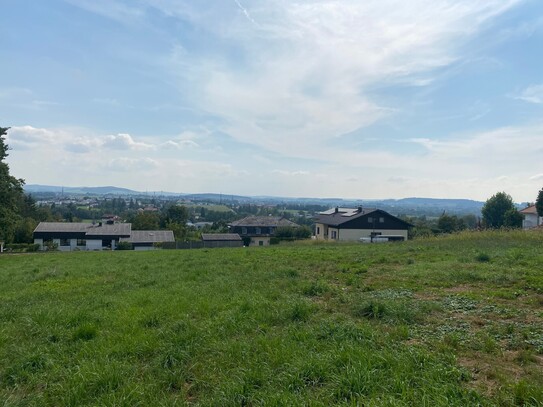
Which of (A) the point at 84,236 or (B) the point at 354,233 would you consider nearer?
(B) the point at 354,233

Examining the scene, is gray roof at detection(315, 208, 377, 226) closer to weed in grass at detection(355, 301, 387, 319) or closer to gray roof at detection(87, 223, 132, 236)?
gray roof at detection(87, 223, 132, 236)

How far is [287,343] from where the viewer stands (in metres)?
4.78

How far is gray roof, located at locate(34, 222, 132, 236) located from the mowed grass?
47214mm

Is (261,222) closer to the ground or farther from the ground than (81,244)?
farther from the ground

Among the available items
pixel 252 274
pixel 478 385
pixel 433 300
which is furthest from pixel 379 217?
pixel 478 385

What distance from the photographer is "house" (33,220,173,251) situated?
5088 centimetres

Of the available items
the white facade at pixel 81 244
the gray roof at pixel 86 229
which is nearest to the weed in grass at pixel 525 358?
the white facade at pixel 81 244

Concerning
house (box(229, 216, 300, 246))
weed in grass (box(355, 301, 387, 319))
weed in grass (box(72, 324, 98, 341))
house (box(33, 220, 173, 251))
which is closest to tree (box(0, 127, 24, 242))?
house (box(33, 220, 173, 251))

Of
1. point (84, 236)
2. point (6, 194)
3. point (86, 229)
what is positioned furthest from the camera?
point (86, 229)

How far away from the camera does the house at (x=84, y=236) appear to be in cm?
5088

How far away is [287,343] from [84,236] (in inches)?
2142

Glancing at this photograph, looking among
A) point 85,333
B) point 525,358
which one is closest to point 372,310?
point 525,358

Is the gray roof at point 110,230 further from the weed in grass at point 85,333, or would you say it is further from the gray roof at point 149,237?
the weed in grass at point 85,333

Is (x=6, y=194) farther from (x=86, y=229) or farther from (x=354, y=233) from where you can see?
(x=354, y=233)
